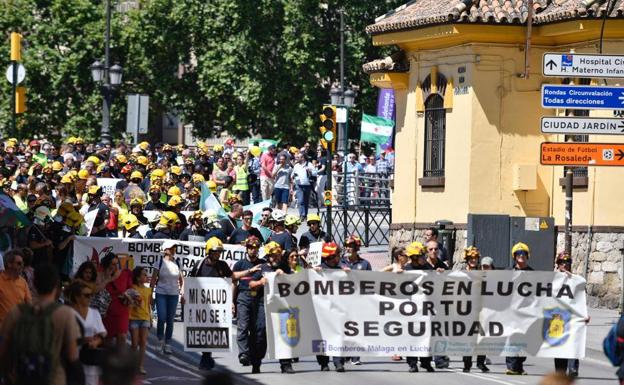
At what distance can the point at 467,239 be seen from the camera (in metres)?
29.9

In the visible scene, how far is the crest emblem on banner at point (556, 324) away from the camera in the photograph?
20422 millimetres

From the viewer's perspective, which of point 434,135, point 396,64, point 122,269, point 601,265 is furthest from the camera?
point 396,64

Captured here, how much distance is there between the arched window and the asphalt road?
968 centimetres

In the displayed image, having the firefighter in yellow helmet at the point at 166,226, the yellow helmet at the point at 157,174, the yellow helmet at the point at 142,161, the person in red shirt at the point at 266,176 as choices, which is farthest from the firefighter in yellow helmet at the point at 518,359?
the person in red shirt at the point at 266,176

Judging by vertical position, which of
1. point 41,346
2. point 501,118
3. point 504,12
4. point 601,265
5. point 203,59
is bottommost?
point 41,346

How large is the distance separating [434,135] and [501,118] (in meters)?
1.83

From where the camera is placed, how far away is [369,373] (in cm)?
Answer: 2041

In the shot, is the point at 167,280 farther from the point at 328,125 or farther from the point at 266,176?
the point at 266,176

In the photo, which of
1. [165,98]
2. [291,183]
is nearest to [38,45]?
[165,98]

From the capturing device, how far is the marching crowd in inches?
464

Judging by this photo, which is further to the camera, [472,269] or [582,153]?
[582,153]

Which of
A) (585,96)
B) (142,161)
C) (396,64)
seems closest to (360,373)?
(585,96)

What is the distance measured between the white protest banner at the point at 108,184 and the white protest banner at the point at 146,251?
7080mm

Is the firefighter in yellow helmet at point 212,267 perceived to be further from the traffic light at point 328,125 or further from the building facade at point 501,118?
the building facade at point 501,118
